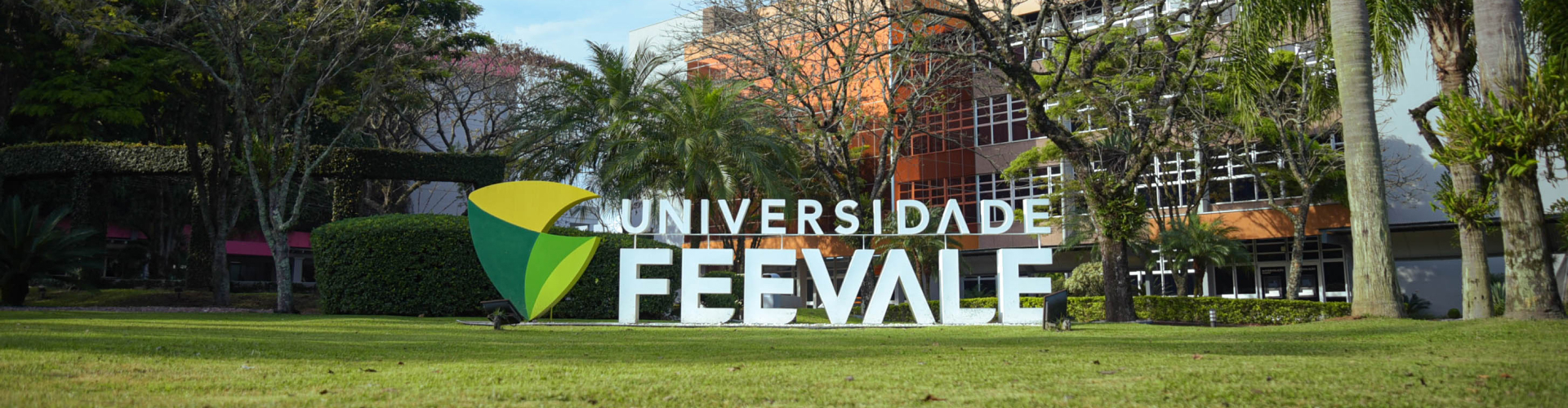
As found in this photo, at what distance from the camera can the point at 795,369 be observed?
26.4 feet

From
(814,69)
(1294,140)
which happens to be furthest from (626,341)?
(1294,140)

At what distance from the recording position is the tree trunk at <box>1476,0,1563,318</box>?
12.9 metres

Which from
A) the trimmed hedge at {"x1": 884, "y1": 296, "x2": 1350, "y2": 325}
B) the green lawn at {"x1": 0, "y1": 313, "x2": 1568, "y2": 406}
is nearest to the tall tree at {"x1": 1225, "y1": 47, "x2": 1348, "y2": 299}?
the trimmed hedge at {"x1": 884, "y1": 296, "x2": 1350, "y2": 325}

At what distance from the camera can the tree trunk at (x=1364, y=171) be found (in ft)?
47.4

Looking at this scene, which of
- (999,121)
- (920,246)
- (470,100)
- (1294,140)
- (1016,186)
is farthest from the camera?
(999,121)

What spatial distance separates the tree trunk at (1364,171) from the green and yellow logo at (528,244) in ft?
39.5

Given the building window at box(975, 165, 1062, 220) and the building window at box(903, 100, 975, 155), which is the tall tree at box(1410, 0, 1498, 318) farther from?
the building window at box(903, 100, 975, 155)

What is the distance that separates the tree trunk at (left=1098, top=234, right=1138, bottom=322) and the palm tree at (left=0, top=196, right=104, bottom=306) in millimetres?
21787

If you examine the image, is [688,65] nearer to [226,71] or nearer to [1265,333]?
[226,71]

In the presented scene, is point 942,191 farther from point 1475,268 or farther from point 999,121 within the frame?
point 1475,268

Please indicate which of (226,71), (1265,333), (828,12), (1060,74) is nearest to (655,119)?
(828,12)

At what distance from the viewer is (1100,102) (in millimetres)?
23562

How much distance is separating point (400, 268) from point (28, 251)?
7.98m

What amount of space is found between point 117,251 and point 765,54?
1995 cm
